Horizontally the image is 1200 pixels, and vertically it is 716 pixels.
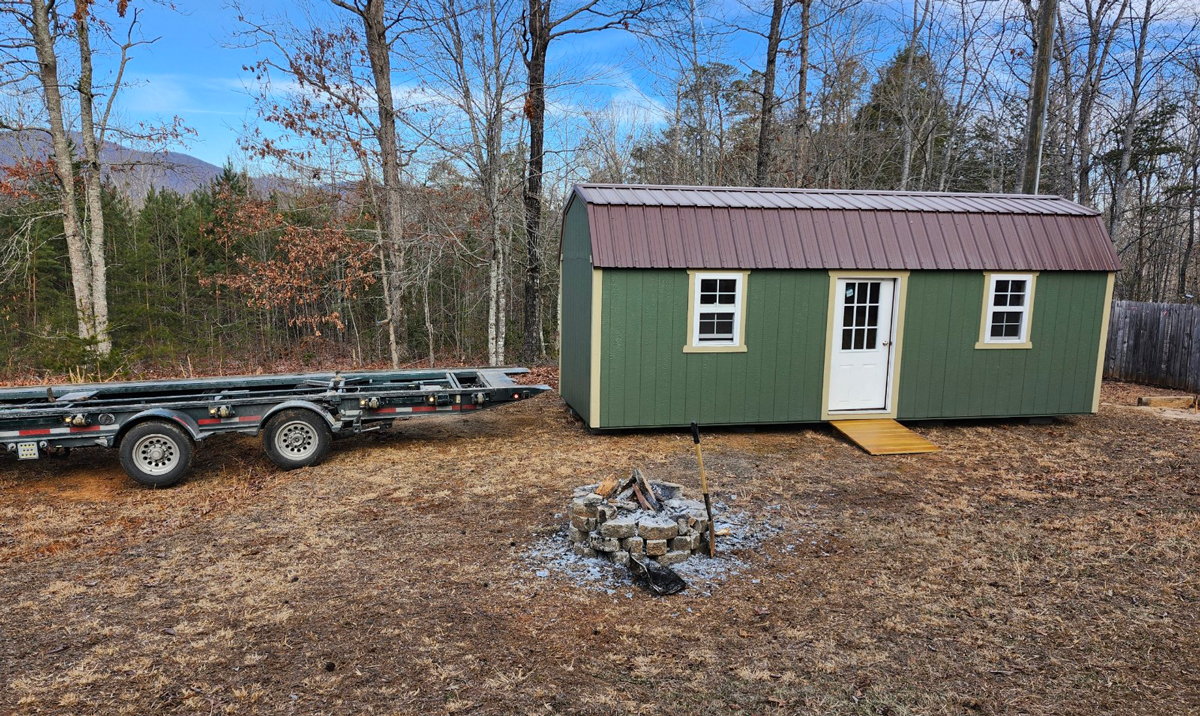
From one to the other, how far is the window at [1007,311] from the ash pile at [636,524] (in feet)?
20.3

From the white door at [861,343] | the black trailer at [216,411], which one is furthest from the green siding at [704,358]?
the black trailer at [216,411]

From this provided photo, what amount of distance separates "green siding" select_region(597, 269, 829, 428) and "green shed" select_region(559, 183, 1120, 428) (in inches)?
0.7

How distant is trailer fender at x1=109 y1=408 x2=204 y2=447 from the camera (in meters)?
6.47

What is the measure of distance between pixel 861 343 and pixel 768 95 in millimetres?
9147

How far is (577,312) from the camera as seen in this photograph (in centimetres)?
955

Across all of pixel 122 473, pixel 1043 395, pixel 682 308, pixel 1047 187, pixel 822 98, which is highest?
pixel 822 98

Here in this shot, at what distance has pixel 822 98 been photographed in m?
20.9

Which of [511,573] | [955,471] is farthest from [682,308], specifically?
[511,573]

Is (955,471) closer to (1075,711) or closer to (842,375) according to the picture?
(842,375)

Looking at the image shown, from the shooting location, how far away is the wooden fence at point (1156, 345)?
13.0m

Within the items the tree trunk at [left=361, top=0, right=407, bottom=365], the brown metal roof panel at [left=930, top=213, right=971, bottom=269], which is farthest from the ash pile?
the tree trunk at [left=361, top=0, right=407, bottom=365]

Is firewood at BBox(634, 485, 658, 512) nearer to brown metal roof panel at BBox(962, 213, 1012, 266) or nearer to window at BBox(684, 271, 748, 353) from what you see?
window at BBox(684, 271, 748, 353)

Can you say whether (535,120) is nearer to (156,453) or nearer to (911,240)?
(911,240)

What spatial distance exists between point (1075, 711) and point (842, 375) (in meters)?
6.17
